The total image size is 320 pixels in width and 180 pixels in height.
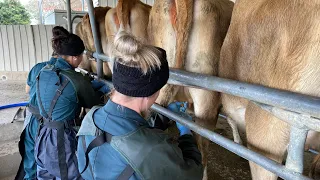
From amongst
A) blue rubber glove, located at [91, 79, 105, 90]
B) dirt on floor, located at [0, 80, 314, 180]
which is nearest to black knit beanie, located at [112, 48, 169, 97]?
blue rubber glove, located at [91, 79, 105, 90]

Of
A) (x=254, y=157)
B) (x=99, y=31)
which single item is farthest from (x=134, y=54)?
(x=99, y=31)

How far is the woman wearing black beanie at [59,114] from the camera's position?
90.1 inches

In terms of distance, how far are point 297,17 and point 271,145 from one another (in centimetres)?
70

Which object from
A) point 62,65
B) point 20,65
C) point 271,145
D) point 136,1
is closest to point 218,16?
point 271,145

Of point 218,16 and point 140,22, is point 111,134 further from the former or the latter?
point 140,22

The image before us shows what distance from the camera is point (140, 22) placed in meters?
2.79

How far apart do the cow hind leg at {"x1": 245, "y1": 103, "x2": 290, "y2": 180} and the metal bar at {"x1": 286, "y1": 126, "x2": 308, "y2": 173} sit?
0.34 m

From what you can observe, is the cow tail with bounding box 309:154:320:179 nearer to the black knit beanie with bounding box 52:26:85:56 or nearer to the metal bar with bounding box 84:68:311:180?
the metal bar with bounding box 84:68:311:180

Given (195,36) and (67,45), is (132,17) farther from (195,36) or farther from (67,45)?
(195,36)

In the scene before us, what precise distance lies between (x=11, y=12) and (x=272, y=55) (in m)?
20.2

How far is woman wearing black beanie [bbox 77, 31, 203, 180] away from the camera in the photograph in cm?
110

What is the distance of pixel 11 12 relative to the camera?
693 inches

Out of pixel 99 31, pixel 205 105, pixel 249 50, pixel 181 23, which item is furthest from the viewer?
pixel 99 31

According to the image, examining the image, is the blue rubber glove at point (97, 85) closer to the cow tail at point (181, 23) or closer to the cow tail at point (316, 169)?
the cow tail at point (181, 23)
